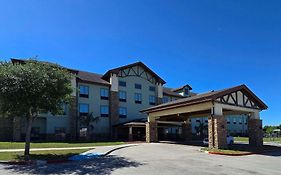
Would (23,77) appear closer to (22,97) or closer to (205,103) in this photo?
(22,97)

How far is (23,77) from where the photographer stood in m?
17.5

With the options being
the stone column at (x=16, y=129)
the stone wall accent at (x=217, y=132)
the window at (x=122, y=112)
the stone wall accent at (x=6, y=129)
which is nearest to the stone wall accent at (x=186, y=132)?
the window at (x=122, y=112)

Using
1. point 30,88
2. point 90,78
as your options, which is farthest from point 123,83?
point 30,88

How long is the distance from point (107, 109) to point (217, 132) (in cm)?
2613

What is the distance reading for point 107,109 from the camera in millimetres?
46906

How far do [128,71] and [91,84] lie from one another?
7.66 metres

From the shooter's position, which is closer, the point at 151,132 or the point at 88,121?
the point at 151,132

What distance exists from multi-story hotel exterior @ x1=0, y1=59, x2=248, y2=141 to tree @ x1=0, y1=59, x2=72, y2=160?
20.8 meters

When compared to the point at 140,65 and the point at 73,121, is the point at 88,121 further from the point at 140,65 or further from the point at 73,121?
the point at 140,65

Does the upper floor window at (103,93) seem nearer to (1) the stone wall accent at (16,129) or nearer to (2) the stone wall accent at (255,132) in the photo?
(1) the stone wall accent at (16,129)

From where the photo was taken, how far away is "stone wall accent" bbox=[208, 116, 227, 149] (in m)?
23.4

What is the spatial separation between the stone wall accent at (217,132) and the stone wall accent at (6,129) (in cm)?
2622

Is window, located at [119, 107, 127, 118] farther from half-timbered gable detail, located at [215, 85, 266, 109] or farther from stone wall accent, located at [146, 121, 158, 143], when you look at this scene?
half-timbered gable detail, located at [215, 85, 266, 109]

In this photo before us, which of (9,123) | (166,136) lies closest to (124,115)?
(166,136)
